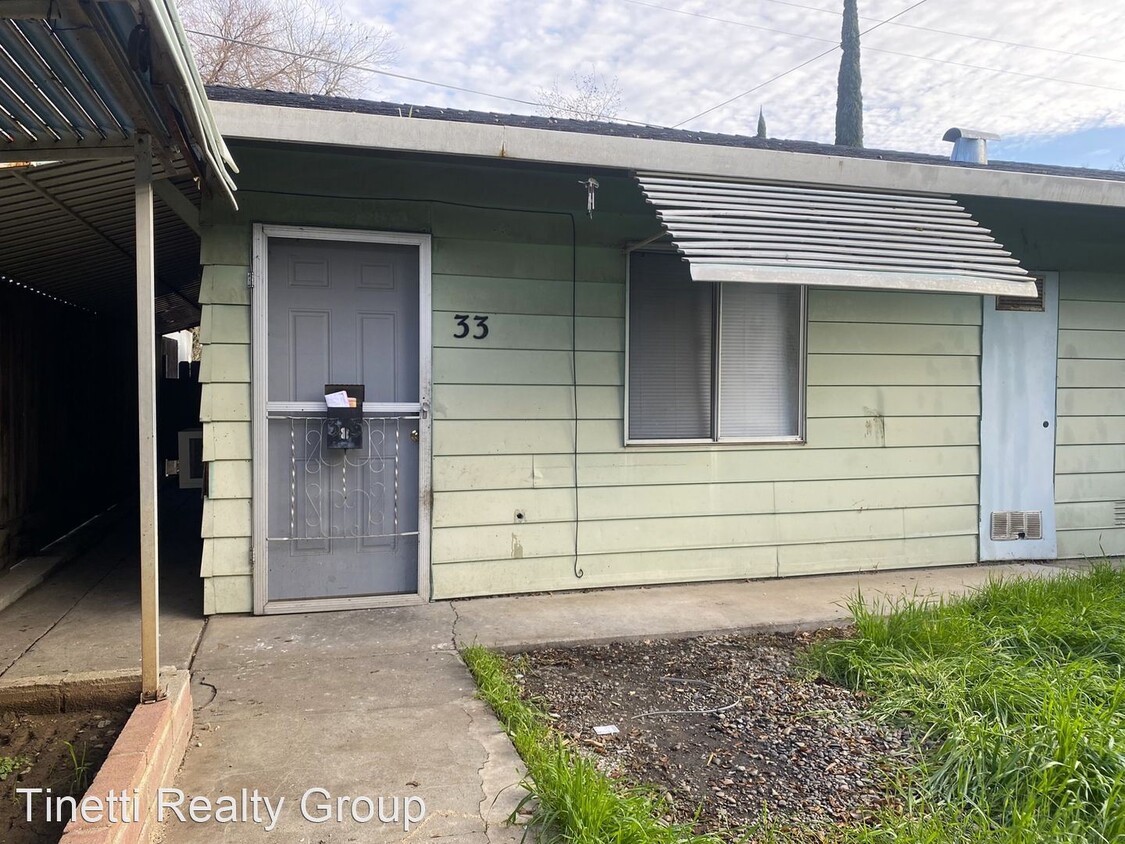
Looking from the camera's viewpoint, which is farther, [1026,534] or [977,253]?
[1026,534]

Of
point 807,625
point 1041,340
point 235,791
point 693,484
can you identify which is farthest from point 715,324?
point 235,791

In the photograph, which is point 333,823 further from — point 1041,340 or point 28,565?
point 1041,340

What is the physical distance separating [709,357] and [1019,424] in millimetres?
2497

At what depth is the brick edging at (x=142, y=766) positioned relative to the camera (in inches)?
69.6

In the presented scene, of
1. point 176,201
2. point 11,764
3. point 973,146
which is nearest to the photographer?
point 11,764

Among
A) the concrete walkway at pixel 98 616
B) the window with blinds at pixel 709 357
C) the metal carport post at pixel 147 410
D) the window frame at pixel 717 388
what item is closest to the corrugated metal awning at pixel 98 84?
the metal carport post at pixel 147 410

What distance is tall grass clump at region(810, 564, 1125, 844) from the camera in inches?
84.5

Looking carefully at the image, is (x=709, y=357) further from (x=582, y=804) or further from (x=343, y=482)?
(x=582, y=804)

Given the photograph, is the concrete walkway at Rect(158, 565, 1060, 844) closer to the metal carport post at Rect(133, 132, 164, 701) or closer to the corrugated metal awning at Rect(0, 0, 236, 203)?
the metal carport post at Rect(133, 132, 164, 701)

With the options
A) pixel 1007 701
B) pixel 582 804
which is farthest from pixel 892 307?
pixel 582 804

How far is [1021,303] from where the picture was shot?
5473 millimetres

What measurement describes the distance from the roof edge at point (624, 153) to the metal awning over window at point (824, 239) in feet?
0.30

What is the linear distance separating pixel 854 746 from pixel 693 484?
2.28m

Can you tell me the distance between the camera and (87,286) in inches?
235
